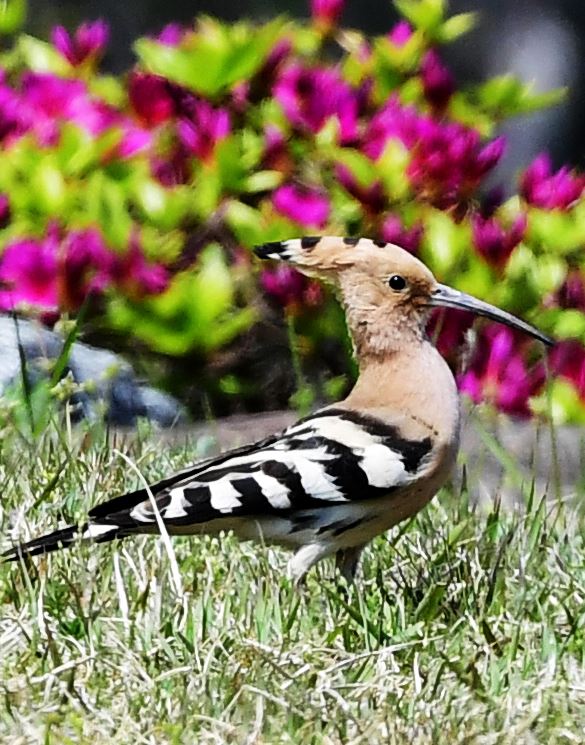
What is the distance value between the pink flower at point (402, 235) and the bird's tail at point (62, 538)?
1.92 metres

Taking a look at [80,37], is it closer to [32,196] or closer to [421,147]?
[32,196]

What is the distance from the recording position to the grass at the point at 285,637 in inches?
116

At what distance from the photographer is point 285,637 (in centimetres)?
328

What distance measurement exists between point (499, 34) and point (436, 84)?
13.6 feet

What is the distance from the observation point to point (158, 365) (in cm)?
546

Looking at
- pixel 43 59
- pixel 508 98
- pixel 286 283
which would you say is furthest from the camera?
pixel 43 59

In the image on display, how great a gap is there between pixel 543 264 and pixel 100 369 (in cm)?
129

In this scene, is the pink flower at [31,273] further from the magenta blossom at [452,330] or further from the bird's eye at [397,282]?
the bird's eye at [397,282]

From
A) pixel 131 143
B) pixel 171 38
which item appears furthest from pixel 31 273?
pixel 171 38

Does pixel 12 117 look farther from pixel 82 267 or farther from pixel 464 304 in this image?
pixel 464 304

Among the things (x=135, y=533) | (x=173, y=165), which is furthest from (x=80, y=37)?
(x=135, y=533)

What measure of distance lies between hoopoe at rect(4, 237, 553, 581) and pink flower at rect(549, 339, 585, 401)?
1.50m

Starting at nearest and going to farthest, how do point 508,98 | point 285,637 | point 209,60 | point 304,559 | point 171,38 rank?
point 285,637
point 304,559
point 209,60
point 171,38
point 508,98

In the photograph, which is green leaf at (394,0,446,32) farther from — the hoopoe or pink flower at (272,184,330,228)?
the hoopoe
